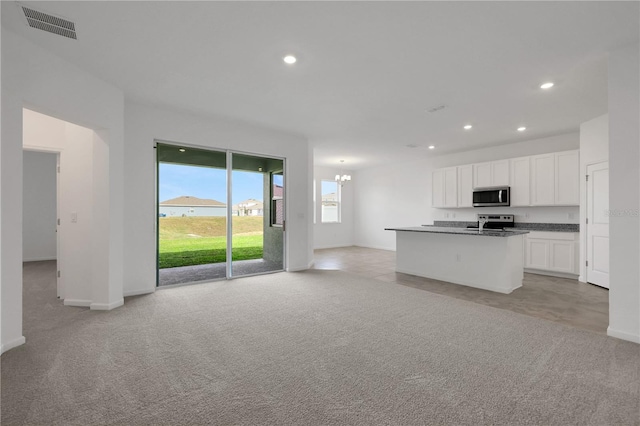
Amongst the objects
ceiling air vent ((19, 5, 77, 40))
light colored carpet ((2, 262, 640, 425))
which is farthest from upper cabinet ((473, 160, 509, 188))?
ceiling air vent ((19, 5, 77, 40))

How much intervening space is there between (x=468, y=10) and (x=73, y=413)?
13.2 feet

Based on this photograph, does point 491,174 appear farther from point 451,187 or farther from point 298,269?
point 298,269

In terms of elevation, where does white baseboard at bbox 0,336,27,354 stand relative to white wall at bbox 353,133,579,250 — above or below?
below

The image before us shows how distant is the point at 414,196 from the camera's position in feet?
28.7

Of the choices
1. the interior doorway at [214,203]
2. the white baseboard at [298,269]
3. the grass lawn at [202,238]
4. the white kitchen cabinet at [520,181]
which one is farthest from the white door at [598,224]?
the grass lawn at [202,238]

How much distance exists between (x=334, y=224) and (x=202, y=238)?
4987mm

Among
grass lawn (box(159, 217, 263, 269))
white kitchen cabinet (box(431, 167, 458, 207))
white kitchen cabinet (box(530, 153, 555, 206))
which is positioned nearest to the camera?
grass lawn (box(159, 217, 263, 269))

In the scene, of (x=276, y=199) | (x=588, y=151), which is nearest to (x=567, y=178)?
(x=588, y=151)

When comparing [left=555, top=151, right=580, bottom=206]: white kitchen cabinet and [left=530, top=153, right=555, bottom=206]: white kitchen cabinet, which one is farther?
[left=530, top=153, right=555, bottom=206]: white kitchen cabinet

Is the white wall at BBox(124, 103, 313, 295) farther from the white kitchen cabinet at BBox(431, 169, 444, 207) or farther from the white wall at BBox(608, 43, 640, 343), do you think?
the white wall at BBox(608, 43, 640, 343)

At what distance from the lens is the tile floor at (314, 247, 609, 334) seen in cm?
340

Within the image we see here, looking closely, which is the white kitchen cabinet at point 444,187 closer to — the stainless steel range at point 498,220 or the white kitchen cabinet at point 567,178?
the stainless steel range at point 498,220

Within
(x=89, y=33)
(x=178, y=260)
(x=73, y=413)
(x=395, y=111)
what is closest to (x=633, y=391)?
(x=73, y=413)

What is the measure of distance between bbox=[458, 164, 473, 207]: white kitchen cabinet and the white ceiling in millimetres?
2234
